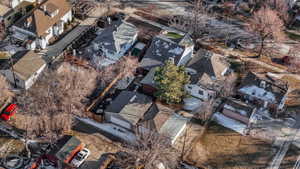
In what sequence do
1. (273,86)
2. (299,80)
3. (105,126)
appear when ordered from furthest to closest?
(299,80)
(273,86)
(105,126)

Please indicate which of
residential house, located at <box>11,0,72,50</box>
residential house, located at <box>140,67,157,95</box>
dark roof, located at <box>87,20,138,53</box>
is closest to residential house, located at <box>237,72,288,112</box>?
residential house, located at <box>140,67,157,95</box>

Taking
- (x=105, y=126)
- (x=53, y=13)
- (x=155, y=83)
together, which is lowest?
(x=105, y=126)

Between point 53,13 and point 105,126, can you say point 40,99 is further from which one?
point 53,13

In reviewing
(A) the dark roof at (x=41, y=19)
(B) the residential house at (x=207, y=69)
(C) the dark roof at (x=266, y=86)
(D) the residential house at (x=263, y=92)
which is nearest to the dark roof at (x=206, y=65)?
(B) the residential house at (x=207, y=69)

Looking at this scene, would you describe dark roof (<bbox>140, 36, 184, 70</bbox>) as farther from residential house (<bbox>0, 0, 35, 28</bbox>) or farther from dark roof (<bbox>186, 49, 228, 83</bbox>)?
residential house (<bbox>0, 0, 35, 28</bbox>)

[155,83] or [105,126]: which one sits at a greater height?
[155,83]

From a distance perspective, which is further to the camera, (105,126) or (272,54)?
(272,54)

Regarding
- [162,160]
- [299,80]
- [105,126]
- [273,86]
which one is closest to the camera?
[162,160]

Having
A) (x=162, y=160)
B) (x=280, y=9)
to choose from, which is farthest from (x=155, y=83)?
(x=280, y=9)
